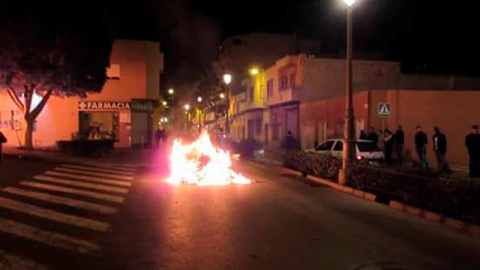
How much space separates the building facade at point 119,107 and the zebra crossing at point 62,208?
24.1m

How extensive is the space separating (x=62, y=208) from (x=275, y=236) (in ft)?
16.7

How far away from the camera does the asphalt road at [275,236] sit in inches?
320

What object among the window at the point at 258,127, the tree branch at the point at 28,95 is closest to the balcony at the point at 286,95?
the window at the point at 258,127

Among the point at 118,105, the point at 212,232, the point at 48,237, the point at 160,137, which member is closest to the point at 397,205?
the point at 212,232

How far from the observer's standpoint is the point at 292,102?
46969 millimetres

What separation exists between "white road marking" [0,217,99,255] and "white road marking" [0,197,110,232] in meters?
0.77

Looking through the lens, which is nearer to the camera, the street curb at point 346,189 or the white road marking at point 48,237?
the white road marking at point 48,237

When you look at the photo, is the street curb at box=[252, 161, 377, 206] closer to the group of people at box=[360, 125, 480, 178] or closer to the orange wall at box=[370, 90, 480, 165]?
the group of people at box=[360, 125, 480, 178]

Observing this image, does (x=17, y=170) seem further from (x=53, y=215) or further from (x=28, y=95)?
(x=28, y=95)

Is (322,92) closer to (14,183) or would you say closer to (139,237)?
(14,183)

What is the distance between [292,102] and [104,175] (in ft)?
89.7

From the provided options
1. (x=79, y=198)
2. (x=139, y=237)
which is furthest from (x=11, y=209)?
(x=139, y=237)

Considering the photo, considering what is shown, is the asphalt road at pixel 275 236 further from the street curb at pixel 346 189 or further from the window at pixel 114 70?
the window at pixel 114 70

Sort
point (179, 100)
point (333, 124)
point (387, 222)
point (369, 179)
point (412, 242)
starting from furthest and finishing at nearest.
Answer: point (179, 100), point (333, 124), point (369, 179), point (387, 222), point (412, 242)
